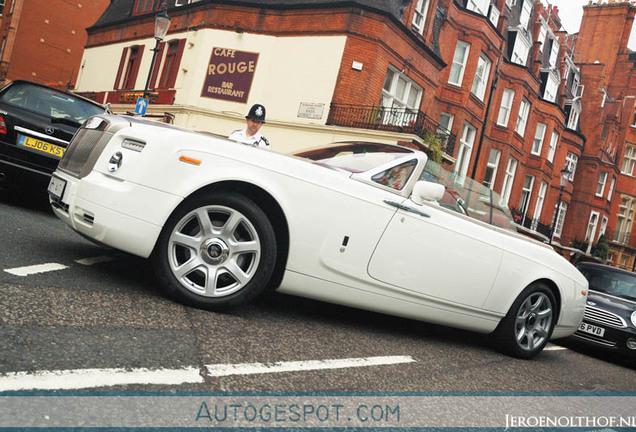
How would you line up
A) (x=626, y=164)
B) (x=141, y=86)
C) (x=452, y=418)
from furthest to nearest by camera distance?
1. (x=626, y=164)
2. (x=141, y=86)
3. (x=452, y=418)

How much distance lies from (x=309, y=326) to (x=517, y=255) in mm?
2053

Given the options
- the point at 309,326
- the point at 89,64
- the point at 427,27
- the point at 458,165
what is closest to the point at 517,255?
the point at 309,326

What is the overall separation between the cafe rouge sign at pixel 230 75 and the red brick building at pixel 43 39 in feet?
67.0

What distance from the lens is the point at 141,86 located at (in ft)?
89.1

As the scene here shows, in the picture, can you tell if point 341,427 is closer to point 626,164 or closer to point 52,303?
point 52,303

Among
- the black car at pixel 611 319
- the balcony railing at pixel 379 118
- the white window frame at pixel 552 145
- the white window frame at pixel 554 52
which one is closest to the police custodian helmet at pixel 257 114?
the black car at pixel 611 319

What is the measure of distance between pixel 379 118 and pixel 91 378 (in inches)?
760

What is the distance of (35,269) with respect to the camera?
13.0 feet

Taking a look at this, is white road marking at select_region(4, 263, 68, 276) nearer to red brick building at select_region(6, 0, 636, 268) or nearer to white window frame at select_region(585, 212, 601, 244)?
red brick building at select_region(6, 0, 636, 268)

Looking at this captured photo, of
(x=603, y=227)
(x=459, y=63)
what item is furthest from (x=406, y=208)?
(x=603, y=227)

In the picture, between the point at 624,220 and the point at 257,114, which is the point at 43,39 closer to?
the point at 257,114

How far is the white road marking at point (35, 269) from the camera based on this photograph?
378 centimetres

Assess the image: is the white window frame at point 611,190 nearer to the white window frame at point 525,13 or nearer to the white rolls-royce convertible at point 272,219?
the white window frame at point 525,13

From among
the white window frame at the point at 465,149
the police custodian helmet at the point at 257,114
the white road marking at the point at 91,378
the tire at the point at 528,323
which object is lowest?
the white road marking at the point at 91,378
